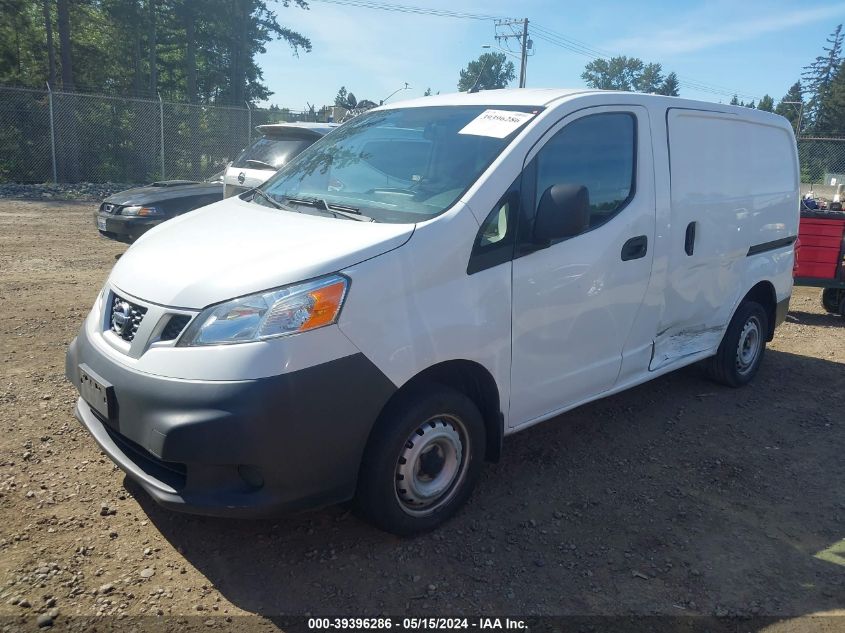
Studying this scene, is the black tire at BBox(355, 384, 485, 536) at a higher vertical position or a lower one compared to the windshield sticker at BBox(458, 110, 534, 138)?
lower

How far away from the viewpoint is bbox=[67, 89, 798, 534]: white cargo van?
2596 millimetres

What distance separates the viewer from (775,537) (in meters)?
3.40

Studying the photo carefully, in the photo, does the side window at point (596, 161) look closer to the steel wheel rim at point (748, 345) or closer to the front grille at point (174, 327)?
the front grille at point (174, 327)

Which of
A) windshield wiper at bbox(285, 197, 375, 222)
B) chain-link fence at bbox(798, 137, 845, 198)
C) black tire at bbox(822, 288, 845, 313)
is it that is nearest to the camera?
windshield wiper at bbox(285, 197, 375, 222)

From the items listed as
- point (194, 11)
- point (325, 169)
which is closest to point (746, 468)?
point (325, 169)

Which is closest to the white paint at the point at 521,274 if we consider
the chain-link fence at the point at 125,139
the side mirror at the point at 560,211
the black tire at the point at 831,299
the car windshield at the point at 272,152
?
the side mirror at the point at 560,211

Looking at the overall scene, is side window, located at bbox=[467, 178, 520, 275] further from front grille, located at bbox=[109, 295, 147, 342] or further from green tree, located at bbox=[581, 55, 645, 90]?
green tree, located at bbox=[581, 55, 645, 90]

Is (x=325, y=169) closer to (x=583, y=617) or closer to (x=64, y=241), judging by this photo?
(x=583, y=617)

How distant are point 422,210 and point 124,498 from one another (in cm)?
207

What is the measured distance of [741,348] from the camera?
5.42 metres

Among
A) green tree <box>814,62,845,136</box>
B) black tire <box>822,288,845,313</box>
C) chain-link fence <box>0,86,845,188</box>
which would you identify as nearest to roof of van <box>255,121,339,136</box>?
black tire <box>822,288,845,313</box>

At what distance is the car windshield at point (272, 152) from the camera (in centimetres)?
884

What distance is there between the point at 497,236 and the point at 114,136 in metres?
19.1

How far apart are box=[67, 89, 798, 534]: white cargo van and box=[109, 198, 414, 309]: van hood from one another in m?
0.01
